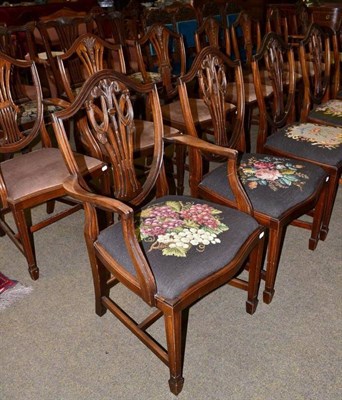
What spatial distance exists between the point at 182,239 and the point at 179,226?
7 centimetres

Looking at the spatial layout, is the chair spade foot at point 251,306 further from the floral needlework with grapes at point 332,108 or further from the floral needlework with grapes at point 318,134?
the floral needlework with grapes at point 332,108

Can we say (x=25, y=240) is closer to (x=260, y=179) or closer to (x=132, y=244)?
(x=132, y=244)

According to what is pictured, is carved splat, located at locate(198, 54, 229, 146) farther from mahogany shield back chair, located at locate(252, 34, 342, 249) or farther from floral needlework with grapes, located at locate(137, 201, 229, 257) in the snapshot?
floral needlework with grapes, located at locate(137, 201, 229, 257)

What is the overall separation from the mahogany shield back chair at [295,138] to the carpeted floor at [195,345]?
1.22 feet

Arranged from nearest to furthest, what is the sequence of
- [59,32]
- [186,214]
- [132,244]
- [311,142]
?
[132,244]
[186,214]
[311,142]
[59,32]

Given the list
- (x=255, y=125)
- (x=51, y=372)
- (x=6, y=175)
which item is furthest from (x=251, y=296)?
(x=255, y=125)

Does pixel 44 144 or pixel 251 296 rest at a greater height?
pixel 44 144

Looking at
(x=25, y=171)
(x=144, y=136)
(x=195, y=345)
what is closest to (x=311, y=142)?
(x=144, y=136)

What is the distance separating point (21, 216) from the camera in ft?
5.41

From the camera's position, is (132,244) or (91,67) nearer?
(132,244)

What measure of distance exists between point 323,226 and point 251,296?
66 cm

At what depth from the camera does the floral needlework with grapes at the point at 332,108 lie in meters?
2.26

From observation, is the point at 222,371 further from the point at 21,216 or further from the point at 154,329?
the point at 21,216

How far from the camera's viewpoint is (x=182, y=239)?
125 centimetres
